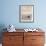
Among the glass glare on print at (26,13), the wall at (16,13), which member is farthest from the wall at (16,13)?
the glass glare on print at (26,13)

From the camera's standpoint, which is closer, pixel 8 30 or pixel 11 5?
pixel 8 30


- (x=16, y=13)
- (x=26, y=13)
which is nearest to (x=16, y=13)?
(x=16, y=13)

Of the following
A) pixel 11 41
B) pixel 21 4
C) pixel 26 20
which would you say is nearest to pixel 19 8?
pixel 21 4

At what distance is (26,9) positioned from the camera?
415 cm

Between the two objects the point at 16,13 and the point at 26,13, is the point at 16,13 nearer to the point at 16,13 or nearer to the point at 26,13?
the point at 16,13

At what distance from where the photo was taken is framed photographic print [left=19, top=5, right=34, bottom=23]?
415 cm

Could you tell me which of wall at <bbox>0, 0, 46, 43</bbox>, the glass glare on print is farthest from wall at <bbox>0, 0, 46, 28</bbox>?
the glass glare on print

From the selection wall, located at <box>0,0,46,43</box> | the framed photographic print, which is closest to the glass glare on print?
the framed photographic print

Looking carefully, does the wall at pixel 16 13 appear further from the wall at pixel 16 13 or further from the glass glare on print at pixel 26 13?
the glass glare on print at pixel 26 13

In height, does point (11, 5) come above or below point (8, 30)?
above

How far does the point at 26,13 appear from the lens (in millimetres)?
4168

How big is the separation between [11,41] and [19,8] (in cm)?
108

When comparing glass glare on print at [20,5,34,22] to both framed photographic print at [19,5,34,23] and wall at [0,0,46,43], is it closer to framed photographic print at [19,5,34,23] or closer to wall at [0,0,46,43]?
framed photographic print at [19,5,34,23]

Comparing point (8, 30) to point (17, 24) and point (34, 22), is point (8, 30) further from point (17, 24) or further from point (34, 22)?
point (34, 22)
